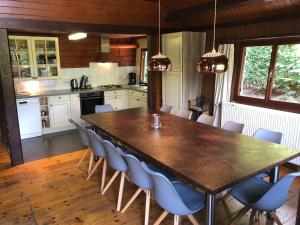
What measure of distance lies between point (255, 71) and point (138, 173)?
3129 mm

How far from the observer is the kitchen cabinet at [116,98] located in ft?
20.8

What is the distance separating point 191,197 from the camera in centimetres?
221

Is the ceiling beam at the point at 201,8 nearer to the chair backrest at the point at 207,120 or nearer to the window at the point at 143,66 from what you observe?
the chair backrest at the point at 207,120

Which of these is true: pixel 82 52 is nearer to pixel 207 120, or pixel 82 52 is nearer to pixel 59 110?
pixel 59 110

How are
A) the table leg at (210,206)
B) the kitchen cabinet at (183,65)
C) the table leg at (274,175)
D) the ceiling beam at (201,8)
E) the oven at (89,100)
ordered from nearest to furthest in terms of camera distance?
the table leg at (210,206) → the table leg at (274,175) → the ceiling beam at (201,8) → the kitchen cabinet at (183,65) → the oven at (89,100)

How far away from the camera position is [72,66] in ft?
20.3

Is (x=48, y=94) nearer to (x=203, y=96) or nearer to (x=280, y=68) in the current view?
(x=203, y=96)

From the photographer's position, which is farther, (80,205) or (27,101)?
(27,101)

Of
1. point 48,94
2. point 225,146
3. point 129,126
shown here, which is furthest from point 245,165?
point 48,94

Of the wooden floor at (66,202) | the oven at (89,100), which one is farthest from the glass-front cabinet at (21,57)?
the wooden floor at (66,202)

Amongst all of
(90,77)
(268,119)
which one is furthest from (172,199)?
(90,77)

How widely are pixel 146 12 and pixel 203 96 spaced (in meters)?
2.03

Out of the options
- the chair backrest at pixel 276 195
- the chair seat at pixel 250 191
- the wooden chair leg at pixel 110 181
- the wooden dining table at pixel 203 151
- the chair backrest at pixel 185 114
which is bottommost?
the wooden chair leg at pixel 110 181

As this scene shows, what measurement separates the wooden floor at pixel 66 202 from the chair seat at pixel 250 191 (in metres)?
0.45
